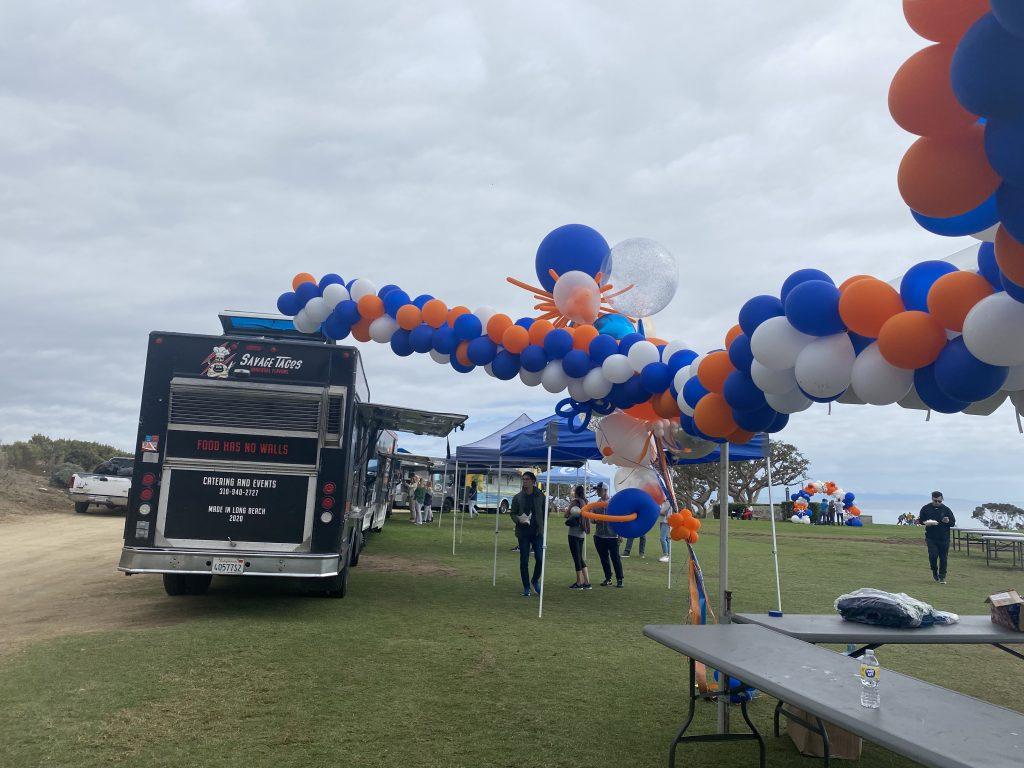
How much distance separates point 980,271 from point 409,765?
3814mm

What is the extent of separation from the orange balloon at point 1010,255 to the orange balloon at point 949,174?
0.15 metres

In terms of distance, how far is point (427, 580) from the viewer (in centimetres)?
1148

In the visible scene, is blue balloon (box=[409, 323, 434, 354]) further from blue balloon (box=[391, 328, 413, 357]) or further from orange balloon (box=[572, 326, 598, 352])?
orange balloon (box=[572, 326, 598, 352])

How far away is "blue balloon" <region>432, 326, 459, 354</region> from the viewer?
22.2 ft

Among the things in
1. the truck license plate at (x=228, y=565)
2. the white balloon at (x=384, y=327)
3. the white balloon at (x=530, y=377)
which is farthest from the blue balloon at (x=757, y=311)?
the truck license plate at (x=228, y=565)

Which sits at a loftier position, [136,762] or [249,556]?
[249,556]

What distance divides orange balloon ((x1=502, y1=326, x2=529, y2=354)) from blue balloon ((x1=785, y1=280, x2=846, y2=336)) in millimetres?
3115

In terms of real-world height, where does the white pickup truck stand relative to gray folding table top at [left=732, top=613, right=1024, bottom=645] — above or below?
above

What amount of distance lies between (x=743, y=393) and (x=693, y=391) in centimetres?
61

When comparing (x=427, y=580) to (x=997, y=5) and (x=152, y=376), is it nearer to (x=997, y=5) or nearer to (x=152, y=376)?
(x=152, y=376)

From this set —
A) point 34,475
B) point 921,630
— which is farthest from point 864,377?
point 34,475

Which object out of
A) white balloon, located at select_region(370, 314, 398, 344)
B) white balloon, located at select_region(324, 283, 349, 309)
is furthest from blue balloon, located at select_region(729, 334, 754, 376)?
white balloon, located at select_region(324, 283, 349, 309)

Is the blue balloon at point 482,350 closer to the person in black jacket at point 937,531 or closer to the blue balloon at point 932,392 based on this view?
the blue balloon at point 932,392

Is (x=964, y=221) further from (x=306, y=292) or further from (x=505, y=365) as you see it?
(x=306, y=292)
